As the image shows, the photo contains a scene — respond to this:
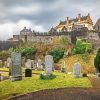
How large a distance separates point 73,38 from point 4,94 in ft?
193

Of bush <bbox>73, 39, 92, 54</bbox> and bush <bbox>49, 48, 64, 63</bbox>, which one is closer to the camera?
bush <bbox>49, 48, 64, 63</bbox>

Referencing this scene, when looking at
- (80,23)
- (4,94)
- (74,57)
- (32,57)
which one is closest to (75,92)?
(4,94)

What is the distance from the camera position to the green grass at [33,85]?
29.7 meters

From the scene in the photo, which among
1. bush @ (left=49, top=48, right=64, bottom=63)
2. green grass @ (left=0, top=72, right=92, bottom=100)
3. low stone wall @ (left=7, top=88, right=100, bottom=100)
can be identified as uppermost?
bush @ (left=49, top=48, right=64, bottom=63)

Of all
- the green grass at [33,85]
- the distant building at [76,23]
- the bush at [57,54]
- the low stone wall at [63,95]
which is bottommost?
the low stone wall at [63,95]

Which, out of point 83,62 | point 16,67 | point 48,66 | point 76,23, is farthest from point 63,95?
point 76,23

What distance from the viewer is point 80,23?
10812cm

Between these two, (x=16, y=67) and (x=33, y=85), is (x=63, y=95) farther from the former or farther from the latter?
(x=16, y=67)

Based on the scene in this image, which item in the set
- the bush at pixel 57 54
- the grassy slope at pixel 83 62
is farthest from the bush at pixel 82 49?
the bush at pixel 57 54

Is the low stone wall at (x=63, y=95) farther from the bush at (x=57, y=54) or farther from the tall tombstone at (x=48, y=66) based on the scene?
the bush at (x=57, y=54)

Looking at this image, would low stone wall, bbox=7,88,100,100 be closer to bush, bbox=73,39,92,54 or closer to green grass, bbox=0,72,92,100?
green grass, bbox=0,72,92,100

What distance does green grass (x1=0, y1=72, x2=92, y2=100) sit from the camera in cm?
2973

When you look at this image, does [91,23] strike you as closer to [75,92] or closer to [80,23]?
[80,23]

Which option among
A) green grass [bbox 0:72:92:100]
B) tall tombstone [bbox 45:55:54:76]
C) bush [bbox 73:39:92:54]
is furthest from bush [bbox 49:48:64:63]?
green grass [bbox 0:72:92:100]
